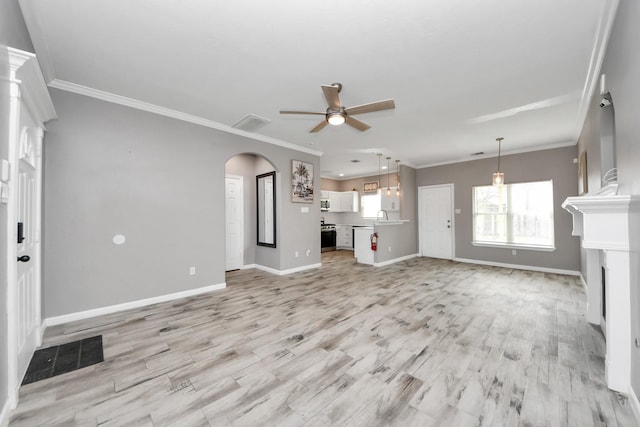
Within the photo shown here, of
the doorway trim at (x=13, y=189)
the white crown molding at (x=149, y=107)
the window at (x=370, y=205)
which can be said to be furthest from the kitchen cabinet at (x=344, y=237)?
the doorway trim at (x=13, y=189)

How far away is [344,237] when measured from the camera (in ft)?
30.2

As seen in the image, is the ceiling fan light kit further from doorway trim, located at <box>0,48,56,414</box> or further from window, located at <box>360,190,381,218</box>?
window, located at <box>360,190,381,218</box>

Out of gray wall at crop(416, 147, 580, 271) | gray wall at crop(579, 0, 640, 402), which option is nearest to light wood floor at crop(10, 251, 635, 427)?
gray wall at crop(579, 0, 640, 402)

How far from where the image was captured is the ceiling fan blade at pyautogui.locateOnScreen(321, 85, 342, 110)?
2.45 m

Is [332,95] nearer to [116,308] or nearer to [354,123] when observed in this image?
[354,123]

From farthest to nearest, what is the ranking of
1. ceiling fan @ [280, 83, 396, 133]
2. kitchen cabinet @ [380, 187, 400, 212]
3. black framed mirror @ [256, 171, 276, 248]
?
1. kitchen cabinet @ [380, 187, 400, 212]
2. black framed mirror @ [256, 171, 276, 248]
3. ceiling fan @ [280, 83, 396, 133]

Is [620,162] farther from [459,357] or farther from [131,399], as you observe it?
[131,399]

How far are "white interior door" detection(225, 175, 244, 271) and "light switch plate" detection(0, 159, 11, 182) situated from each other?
4154 mm

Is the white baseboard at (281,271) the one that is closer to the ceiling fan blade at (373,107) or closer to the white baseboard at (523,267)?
the ceiling fan blade at (373,107)

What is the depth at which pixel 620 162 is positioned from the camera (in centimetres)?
202

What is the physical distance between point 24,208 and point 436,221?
303 inches

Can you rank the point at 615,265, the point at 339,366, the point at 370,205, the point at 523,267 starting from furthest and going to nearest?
the point at 370,205, the point at 523,267, the point at 339,366, the point at 615,265

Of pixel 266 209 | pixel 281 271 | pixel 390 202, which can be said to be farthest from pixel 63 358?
pixel 390 202

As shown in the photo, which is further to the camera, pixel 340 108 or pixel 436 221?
pixel 436 221
